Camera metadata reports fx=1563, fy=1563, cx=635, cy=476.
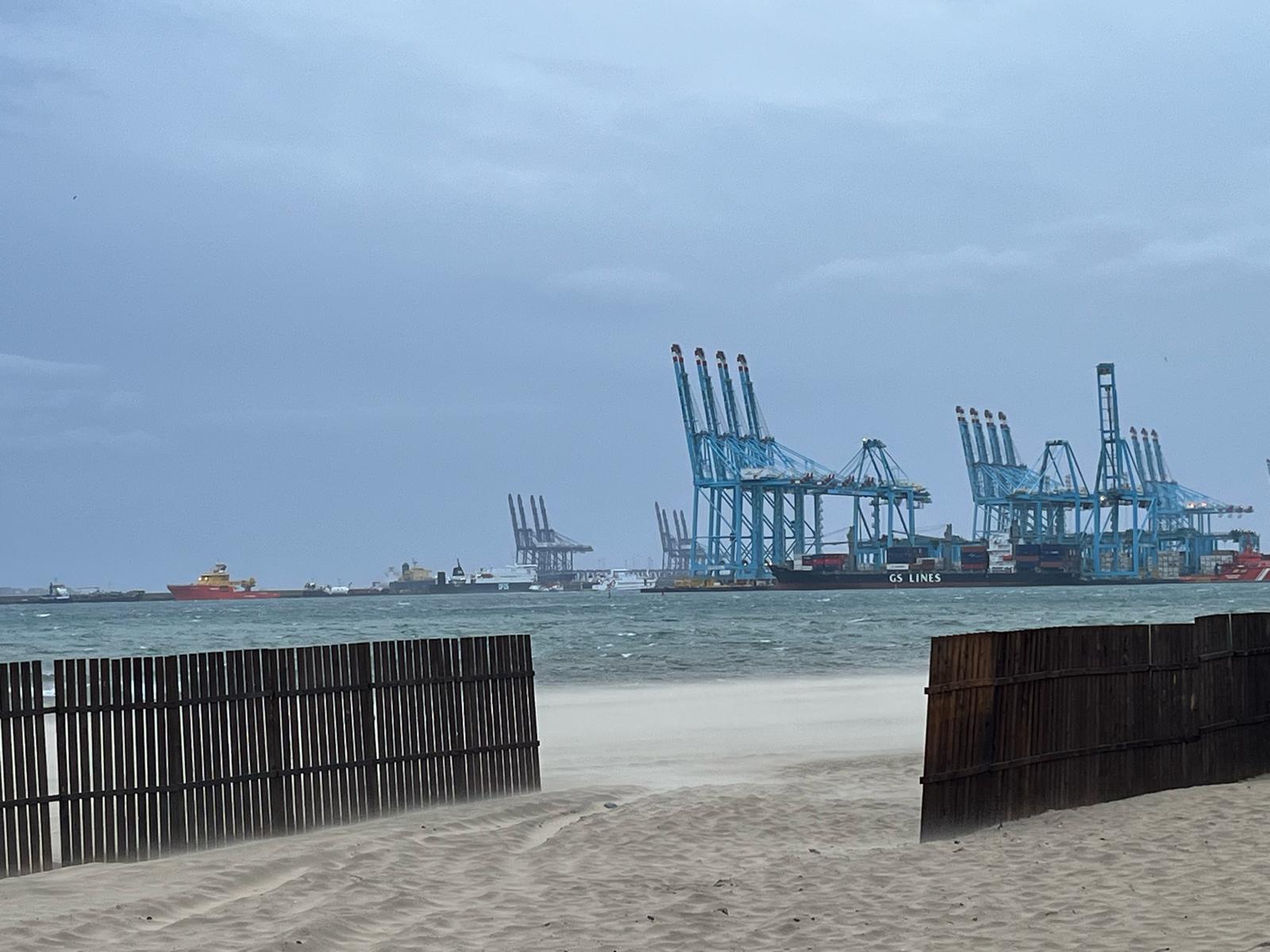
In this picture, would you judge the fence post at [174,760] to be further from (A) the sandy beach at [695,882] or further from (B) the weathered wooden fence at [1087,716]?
(B) the weathered wooden fence at [1087,716]

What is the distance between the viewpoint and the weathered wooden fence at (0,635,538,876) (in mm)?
7680

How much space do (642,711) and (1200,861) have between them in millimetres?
12649

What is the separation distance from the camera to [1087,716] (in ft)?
30.1

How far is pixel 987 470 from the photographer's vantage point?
487 ft

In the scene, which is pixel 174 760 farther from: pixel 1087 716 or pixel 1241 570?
pixel 1241 570

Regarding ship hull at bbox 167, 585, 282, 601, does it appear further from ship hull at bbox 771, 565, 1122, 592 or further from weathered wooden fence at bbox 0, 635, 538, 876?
weathered wooden fence at bbox 0, 635, 538, 876

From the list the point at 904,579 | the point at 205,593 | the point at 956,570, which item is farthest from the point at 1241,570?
the point at 205,593

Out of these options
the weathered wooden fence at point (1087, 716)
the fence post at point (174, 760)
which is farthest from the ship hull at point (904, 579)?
the fence post at point (174, 760)

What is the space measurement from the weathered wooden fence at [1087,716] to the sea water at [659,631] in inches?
678

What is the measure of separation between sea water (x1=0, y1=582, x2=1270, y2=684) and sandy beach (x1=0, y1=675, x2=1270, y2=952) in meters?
17.8

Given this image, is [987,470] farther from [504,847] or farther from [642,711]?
[504,847]

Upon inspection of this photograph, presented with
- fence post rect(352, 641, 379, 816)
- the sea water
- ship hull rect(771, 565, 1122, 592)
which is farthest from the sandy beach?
ship hull rect(771, 565, 1122, 592)

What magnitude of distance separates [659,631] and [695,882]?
4487 centimetres

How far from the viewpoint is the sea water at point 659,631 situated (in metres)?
32.1
